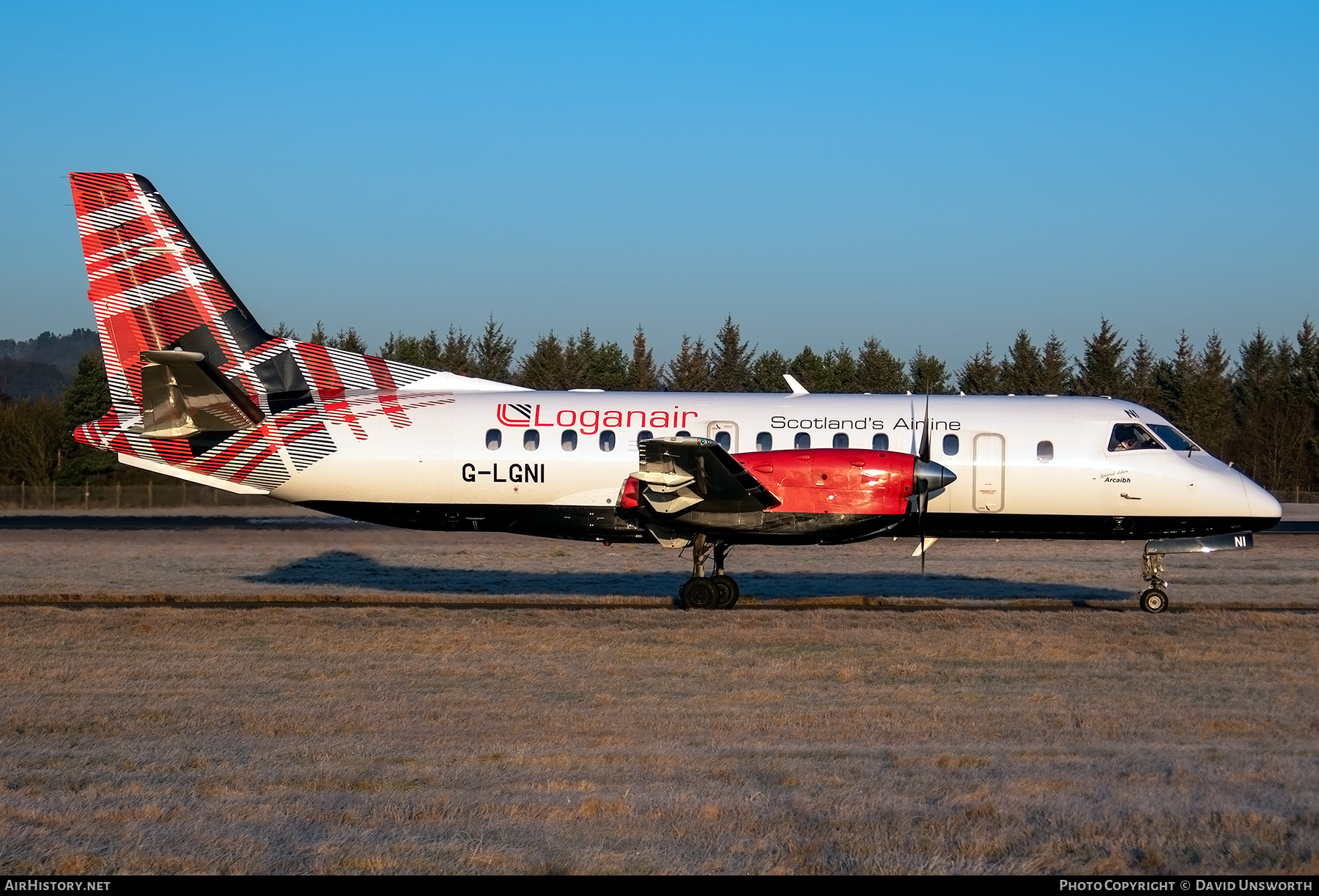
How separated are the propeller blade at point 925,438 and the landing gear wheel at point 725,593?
324 cm

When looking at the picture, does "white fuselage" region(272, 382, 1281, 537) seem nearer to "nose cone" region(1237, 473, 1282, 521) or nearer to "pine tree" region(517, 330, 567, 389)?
"nose cone" region(1237, 473, 1282, 521)

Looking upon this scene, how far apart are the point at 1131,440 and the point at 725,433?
6.02m

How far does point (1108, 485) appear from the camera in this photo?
18.1 meters

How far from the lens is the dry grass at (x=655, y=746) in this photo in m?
6.50

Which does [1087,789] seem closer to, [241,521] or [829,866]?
[829,866]

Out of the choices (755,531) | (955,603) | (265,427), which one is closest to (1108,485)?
(955,603)

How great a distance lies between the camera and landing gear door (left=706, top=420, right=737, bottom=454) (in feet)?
59.1

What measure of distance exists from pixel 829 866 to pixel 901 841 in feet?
2.08

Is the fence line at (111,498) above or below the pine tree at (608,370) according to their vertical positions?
below

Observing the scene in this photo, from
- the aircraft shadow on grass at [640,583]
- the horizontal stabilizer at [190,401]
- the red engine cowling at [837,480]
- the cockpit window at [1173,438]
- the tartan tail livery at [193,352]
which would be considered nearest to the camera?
the horizontal stabilizer at [190,401]

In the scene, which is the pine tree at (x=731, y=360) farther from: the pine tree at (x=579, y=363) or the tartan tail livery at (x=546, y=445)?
the tartan tail livery at (x=546, y=445)

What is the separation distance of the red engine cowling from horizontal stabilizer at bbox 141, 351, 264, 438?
7.13 m

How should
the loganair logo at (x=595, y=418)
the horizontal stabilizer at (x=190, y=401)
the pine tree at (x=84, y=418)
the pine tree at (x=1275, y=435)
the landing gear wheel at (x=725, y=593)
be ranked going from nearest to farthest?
the horizontal stabilizer at (x=190, y=401)
the landing gear wheel at (x=725, y=593)
the loganair logo at (x=595, y=418)
the pine tree at (x=84, y=418)
the pine tree at (x=1275, y=435)

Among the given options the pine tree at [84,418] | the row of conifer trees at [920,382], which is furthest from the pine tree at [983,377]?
the pine tree at [84,418]
